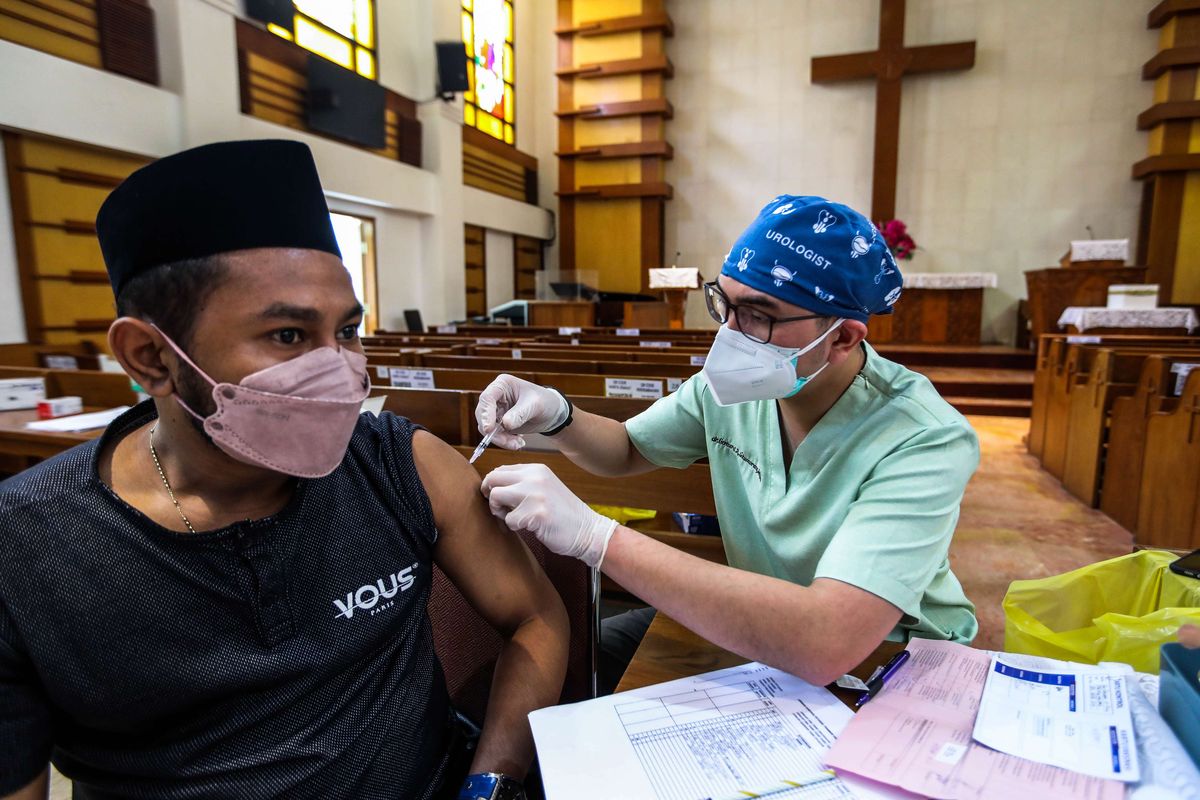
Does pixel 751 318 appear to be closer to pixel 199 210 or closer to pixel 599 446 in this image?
pixel 599 446

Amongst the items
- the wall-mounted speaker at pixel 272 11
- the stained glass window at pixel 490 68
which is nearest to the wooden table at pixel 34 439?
the wall-mounted speaker at pixel 272 11

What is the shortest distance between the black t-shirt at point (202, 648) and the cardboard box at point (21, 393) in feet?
8.16

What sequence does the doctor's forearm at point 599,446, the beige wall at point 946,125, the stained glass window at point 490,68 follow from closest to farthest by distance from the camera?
the doctor's forearm at point 599,446, the beige wall at point 946,125, the stained glass window at point 490,68

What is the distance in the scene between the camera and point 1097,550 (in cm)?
285

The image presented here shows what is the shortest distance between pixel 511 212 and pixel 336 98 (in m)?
3.57

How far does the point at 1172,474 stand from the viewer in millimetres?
2674

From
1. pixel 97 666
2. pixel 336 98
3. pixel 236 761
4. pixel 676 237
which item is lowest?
pixel 236 761

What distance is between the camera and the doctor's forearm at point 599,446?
1.47 metres

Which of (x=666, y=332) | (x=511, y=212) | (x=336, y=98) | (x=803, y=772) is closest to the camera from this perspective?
(x=803, y=772)

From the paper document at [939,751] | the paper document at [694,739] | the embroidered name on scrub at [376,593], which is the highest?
the embroidered name on scrub at [376,593]

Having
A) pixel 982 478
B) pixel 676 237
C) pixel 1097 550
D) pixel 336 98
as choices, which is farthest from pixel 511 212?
pixel 1097 550

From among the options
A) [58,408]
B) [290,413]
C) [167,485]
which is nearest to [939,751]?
[290,413]

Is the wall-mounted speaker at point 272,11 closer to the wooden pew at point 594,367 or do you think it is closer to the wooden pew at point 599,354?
the wooden pew at point 599,354

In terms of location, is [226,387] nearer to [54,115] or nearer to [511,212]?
[54,115]
